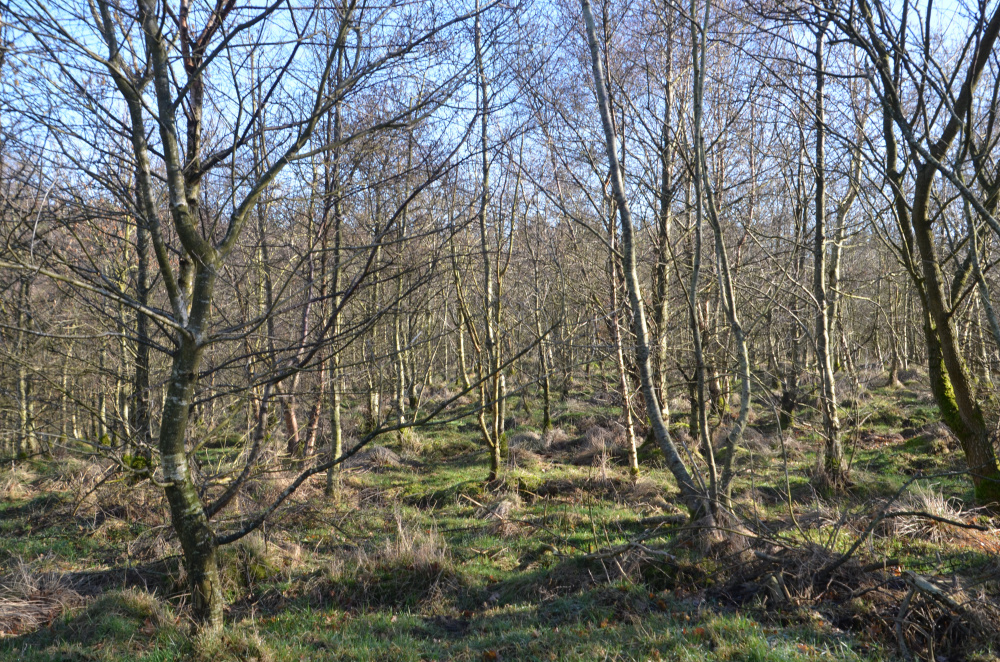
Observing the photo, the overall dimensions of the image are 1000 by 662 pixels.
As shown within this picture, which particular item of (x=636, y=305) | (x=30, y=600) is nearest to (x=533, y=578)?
(x=636, y=305)

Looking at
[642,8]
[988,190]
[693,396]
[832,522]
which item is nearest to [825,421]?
[693,396]

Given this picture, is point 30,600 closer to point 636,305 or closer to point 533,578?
point 533,578

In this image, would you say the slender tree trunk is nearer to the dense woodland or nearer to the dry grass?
the dense woodland

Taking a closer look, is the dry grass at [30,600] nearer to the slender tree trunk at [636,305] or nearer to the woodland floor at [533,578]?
the woodland floor at [533,578]

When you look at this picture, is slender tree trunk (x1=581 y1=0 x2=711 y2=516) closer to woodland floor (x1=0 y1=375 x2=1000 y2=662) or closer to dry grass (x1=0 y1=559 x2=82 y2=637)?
woodland floor (x1=0 y1=375 x2=1000 y2=662)

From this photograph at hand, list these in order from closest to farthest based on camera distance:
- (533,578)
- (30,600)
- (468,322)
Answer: (30,600), (533,578), (468,322)

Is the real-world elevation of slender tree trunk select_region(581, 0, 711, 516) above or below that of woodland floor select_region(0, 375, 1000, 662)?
above

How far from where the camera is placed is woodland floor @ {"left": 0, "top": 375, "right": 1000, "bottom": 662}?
413 cm

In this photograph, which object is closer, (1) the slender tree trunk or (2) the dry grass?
(2) the dry grass

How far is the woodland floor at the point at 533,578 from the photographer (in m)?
4.13

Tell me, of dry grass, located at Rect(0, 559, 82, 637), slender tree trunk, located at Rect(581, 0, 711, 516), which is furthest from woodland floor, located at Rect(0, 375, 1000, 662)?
slender tree trunk, located at Rect(581, 0, 711, 516)

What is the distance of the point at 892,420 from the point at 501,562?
1027 centimetres

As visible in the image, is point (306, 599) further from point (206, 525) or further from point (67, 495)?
point (67, 495)

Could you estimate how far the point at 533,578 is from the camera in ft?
19.1
